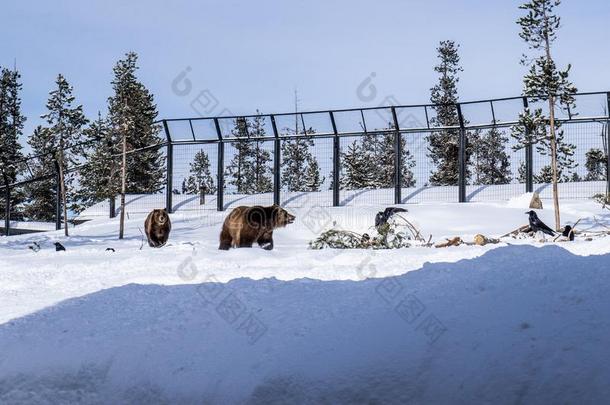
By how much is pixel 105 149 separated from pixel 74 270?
22557 mm

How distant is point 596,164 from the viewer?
22656mm

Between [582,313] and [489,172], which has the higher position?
[489,172]

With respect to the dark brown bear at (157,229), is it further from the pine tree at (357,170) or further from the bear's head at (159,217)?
the pine tree at (357,170)

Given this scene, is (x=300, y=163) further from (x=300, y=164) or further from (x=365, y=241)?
(x=365, y=241)

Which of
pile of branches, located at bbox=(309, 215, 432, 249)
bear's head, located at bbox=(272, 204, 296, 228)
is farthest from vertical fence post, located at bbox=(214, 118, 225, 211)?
bear's head, located at bbox=(272, 204, 296, 228)

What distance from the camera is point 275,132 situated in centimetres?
2566

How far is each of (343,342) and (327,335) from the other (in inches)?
7.5

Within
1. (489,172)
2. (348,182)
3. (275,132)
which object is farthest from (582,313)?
(489,172)

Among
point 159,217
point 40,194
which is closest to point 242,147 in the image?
point 159,217

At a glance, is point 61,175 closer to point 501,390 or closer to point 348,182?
point 348,182

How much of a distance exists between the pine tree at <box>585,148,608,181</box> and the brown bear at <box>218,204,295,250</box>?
14382mm

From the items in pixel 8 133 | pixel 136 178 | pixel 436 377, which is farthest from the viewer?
pixel 8 133

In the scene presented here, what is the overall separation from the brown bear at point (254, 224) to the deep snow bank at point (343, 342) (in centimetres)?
550

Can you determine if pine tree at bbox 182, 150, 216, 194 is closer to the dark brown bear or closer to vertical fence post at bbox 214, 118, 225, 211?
vertical fence post at bbox 214, 118, 225, 211
